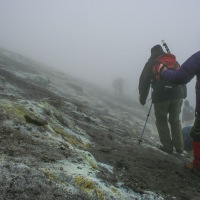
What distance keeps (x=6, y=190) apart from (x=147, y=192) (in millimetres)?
2173

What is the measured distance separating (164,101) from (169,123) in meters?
0.68

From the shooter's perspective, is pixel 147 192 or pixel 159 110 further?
pixel 159 110

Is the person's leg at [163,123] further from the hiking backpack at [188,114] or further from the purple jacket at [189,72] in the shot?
the hiking backpack at [188,114]

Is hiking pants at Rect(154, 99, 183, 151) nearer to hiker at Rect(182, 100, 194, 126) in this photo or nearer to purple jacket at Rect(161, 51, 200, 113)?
purple jacket at Rect(161, 51, 200, 113)

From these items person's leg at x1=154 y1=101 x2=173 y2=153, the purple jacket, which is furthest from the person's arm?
person's leg at x1=154 y1=101 x2=173 y2=153

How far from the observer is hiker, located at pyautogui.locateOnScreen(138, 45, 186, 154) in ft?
27.3

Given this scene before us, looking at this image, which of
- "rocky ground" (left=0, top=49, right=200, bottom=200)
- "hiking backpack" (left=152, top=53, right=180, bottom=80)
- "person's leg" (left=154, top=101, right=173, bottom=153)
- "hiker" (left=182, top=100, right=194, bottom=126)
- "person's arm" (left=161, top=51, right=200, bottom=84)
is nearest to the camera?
"rocky ground" (left=0, top=49, right=200, bottom=200)

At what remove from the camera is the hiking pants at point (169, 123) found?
27.7 feet

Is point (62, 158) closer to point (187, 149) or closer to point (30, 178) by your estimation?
point (30, 178)

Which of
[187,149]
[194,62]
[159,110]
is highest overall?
[194,62]

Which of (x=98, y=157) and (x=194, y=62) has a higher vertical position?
(x=194, y=62)

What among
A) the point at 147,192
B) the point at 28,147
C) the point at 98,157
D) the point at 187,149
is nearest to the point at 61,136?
the point at 98,157

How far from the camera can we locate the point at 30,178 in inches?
148

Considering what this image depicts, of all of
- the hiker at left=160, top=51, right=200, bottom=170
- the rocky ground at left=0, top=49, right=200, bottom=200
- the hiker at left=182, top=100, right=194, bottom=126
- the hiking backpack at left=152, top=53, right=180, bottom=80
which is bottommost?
the rocky ground at left=0, top=49, right=200, bottom=200
